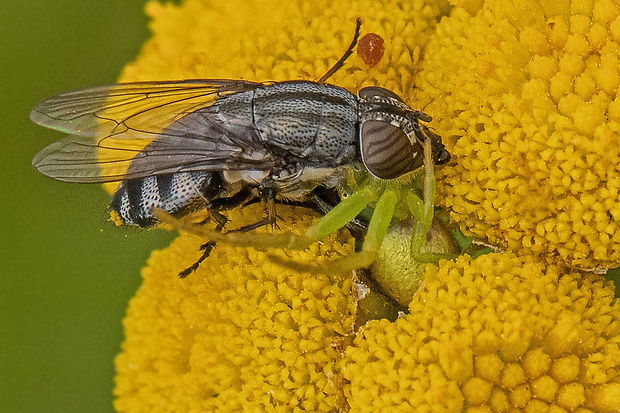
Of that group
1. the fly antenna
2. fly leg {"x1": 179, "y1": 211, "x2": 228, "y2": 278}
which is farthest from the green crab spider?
the fly antenna

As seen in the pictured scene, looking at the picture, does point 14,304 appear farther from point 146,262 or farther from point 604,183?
point 604,183

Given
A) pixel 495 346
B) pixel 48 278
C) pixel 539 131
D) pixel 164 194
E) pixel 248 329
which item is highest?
pixel 539 131

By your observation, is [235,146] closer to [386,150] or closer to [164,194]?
[164,194]

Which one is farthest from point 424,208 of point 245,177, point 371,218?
point 245,177

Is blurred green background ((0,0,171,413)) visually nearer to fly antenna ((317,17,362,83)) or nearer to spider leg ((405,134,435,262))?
fly antenna ((317,17,362,83))

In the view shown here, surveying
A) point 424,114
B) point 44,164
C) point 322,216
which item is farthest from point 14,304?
point 424,114

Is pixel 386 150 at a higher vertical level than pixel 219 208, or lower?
higher
